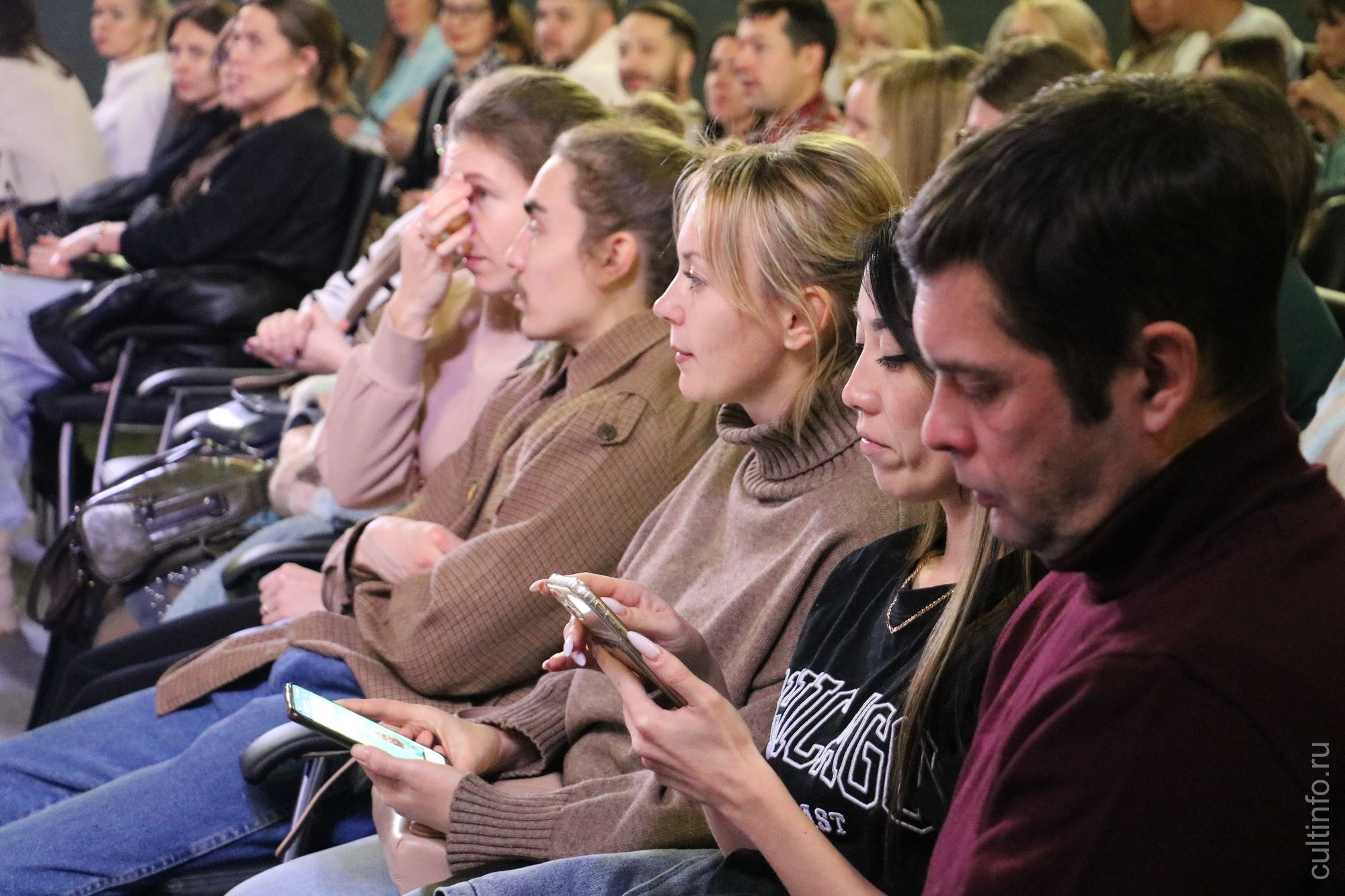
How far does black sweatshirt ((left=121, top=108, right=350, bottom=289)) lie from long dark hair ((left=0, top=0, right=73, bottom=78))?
1353 mm

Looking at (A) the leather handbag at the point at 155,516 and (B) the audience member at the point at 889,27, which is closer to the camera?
(A) the leather handbag at the point at 155,516

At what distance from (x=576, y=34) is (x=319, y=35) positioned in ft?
5.53

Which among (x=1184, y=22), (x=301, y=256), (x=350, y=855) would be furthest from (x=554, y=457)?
(x=1184, y=22)

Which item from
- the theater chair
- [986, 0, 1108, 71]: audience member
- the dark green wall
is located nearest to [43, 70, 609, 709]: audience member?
the theater chair

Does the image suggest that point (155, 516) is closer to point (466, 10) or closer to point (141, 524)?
point (141, 524)

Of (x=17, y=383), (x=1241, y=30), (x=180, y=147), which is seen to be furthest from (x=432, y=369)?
(x=1241, y=30)

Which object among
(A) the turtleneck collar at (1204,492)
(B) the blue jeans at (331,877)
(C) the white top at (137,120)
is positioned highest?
(A) the turtleneck collar at (1204,492)

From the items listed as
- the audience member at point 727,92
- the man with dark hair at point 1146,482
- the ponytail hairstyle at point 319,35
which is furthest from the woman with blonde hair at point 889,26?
the man with dark hair at point 1146,482

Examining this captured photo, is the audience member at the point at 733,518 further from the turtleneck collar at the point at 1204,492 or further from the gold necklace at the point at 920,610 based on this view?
the turtleneck collar at the point at 1204,492

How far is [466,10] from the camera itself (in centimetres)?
516

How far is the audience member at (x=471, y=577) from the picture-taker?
176 cm

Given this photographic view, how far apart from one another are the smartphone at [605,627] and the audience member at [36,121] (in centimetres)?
416

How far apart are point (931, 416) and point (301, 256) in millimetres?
3294

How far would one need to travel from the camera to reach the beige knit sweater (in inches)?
54.3
